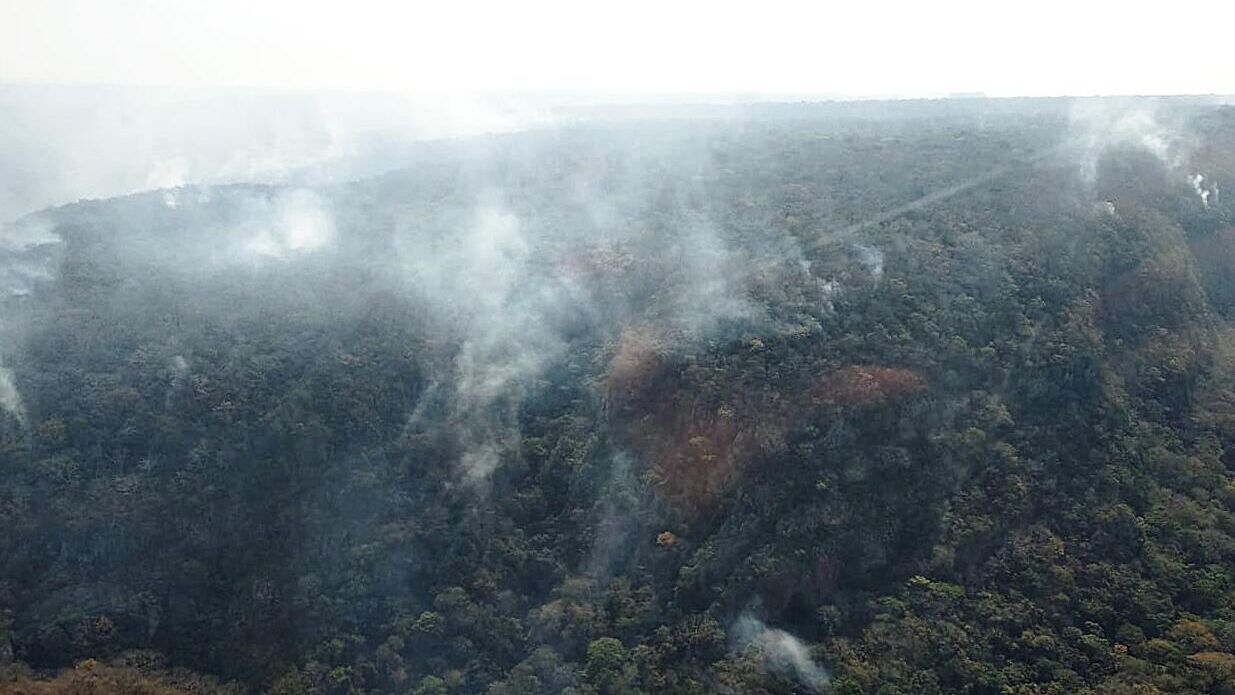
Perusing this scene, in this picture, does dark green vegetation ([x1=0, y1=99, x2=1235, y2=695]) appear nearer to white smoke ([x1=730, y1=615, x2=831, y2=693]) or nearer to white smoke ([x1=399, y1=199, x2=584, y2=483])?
white smoke ([x1=730, y1=615, x2=831, y2=693])

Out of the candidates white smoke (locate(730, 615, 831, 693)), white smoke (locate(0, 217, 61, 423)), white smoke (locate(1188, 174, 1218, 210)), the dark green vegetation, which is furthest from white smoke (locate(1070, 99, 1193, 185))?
white smoke (locate(0, 217, 61, 423))

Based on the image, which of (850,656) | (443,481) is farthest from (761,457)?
(443,481)

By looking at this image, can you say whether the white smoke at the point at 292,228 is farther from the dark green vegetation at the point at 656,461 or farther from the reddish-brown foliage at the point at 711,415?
the reddish-brown foliage at the point at 711,415

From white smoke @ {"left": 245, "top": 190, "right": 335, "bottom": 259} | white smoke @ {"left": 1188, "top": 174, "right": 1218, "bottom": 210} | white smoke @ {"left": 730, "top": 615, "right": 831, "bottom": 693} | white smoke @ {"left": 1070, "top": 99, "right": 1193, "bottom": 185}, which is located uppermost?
white smoke @ {"left": 1070, "top": 99, "right": 1193, "bottom": 185}

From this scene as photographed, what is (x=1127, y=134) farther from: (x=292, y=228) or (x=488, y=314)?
(x=292, y=228)

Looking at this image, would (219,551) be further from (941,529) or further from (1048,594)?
(1048,594)

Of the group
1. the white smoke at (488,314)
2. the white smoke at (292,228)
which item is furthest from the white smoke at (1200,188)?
the white smoke at (292,228)
